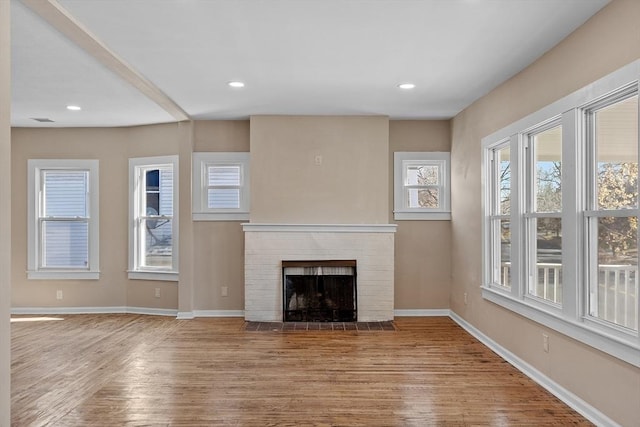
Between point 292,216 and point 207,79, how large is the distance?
2.16 metres

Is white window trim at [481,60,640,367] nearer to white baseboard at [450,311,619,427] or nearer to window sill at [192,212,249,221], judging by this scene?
white baseboard at [450,311,619,427]

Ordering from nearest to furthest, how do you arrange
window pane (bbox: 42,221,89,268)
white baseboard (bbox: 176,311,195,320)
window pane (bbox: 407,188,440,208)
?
1. white baseboard (bbox: 176,311,195,320)
2. window pane (bbox: 407,188,440,208)
3. window pane (bbox: 42,221,89,268)

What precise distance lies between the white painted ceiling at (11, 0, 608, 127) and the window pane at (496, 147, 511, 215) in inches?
27.6

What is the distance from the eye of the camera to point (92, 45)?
3.48 m

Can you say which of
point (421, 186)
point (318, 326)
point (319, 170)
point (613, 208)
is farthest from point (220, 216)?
point (613, 208)

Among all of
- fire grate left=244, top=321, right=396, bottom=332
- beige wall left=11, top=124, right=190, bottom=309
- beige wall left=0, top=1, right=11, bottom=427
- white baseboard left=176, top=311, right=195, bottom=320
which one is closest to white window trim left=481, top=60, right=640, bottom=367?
fire grate left=244, top=321, right=396, bottom=332

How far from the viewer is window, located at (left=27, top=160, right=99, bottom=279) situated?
21.9 feet

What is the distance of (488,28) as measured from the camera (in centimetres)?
328

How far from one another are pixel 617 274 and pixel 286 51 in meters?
2.87

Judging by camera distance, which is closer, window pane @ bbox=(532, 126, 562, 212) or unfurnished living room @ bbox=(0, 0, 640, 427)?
unfurnished living room @ bbox=(0, 0, 640, 427)

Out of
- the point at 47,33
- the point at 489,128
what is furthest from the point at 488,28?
the point at 47,33

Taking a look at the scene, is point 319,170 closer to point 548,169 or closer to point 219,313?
point 219,313

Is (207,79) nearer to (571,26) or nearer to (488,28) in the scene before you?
(488,28)

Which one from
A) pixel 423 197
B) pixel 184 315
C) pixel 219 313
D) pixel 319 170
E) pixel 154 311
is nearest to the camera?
pixel 319 170
